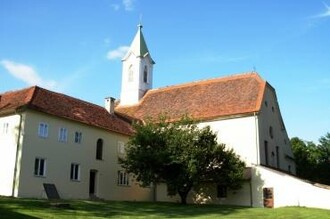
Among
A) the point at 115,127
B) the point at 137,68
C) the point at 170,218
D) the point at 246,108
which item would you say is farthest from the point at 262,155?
the point at 137,68

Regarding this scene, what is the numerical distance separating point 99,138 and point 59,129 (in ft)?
16.0

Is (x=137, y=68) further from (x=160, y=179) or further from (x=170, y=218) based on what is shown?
(x=170, y=218)

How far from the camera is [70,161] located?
36.4m

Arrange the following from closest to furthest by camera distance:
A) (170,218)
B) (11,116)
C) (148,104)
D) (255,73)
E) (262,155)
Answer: (170,218) → (11,116) → (262,155) → (255,73) → (148,104)

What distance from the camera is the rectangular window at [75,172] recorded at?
3661cm

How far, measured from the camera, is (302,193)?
3441cm

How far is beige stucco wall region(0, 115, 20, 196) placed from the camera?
32.5 meters

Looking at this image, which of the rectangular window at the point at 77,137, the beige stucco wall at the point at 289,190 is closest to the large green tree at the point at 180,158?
the beige stucco wall at the point at 289,190

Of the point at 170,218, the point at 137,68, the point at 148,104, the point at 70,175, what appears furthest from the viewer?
the point at 137,68

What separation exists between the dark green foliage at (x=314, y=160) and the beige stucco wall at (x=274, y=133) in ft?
23.6

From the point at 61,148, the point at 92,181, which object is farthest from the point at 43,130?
the point at 92,181

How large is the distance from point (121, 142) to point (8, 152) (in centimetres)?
1189

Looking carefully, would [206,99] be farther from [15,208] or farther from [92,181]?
[15,208]

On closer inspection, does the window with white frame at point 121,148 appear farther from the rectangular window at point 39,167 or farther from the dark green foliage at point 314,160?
the dark green foliage at point 314,160
